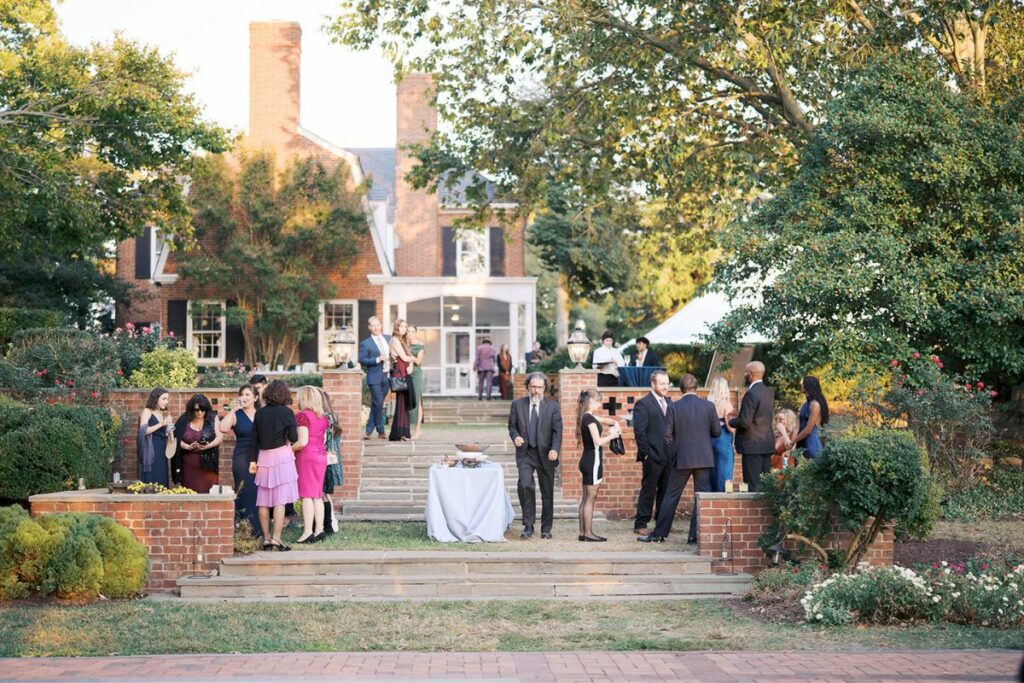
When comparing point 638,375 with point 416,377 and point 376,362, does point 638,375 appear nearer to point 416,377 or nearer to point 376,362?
point 416,377

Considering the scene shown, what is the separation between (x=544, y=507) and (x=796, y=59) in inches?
387

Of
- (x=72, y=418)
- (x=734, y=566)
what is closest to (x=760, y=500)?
(x=734, y=566)

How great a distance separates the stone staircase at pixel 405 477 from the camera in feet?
46.5

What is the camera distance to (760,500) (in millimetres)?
11164

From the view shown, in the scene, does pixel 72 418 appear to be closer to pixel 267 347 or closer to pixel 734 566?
pixel 734 566

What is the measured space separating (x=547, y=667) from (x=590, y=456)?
14.9 feet

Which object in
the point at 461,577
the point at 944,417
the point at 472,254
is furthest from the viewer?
the point at 472,254

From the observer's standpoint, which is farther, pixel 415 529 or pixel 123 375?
pixel 123 375

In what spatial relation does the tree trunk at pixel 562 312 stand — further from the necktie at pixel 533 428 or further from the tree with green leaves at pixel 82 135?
the necktie at pixel 533 428

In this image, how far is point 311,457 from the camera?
11.8 m

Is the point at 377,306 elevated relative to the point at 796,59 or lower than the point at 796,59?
lower

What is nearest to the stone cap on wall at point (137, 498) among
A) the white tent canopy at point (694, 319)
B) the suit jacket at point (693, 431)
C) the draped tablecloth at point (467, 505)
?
the draped tablecloth at point (467, 505)

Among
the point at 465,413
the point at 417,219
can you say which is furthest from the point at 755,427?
the point at 417,219

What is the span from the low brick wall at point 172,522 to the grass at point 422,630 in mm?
820
